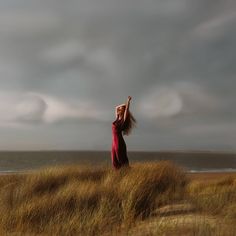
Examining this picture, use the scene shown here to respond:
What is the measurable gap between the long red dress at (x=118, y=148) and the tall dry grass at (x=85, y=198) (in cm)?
30

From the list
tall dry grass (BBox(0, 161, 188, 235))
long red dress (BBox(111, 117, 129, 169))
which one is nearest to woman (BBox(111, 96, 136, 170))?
long red dress (BBox(111, 117, 129, 169))

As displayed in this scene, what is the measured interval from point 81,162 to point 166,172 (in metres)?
3.21

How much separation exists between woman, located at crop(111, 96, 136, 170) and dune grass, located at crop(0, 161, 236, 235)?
15.2 inches

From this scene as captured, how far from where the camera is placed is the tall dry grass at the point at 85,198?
21.8 feet

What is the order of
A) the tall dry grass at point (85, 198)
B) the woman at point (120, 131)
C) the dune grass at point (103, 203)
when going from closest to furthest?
the dune grass at point (103, 203), the tall dry grass at point (85, 198), the woman at point (120, 131)

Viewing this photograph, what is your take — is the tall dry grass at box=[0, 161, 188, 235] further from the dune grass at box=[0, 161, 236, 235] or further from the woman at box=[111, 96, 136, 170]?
the woman at box=[111, 96, 136, 170]

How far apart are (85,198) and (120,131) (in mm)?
3432

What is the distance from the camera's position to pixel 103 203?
307 inches

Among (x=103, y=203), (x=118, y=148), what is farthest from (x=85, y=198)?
(x=118, y=148)

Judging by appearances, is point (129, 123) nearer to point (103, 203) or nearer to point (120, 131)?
point (120, 131)

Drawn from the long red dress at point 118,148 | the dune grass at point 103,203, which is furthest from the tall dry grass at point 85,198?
the long red dress at point 118,148

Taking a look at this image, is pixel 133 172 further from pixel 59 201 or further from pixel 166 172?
pixel 59 201

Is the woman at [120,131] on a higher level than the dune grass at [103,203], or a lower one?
higher

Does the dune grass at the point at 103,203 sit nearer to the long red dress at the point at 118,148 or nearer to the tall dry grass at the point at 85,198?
the tall dry grass at the point at 85,198
